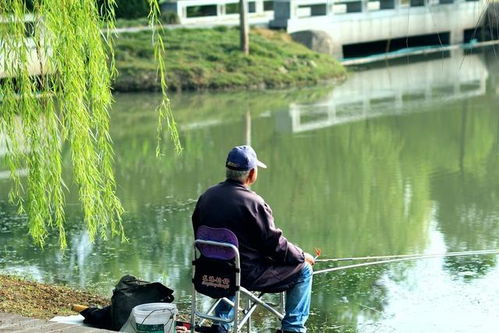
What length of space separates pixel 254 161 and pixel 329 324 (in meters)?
2.21

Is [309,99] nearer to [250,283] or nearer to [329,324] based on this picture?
[329,324]

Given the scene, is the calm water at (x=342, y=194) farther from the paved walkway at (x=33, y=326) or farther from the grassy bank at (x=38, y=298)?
the paved walkway at (x=33, y=326)

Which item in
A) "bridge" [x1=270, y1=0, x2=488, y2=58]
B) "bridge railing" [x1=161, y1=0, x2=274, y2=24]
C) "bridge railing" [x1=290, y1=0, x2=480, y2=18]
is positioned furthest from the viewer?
"bridge railing" [x1=290, y1=0, x2=480, y2=18]

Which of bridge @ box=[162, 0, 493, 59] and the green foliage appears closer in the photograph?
bridge @ box=[162, 0, 493, 59]

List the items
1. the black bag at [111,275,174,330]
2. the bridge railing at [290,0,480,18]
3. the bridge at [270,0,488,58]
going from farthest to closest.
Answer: the bridge railing at [290,0,480,18] → the bridge at [270,0,488,58] → the black bag at [111,275,174,330]

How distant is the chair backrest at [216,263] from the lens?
19.0ft

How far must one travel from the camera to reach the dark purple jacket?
5.87m

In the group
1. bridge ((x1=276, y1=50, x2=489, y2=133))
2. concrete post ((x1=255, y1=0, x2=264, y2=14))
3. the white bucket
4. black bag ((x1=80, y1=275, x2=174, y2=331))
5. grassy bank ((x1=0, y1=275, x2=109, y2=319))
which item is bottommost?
bridge ((x1=276, y1=50, x2=489, y2=133))

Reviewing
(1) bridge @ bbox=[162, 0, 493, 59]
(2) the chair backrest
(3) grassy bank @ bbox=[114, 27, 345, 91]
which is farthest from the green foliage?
(2) the chair backrest

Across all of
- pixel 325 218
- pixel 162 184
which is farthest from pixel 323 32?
pixel 325 218

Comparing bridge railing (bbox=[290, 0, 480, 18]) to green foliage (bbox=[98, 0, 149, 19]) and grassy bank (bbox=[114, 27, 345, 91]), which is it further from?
green foliage (bbox=[98, 0, 149, 19])

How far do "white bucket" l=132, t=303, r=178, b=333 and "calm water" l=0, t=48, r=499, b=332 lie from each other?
5.61 ft

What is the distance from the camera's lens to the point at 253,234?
5883mm

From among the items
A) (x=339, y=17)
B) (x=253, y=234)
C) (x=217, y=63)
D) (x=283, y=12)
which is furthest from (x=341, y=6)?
(x=253, y=234)
